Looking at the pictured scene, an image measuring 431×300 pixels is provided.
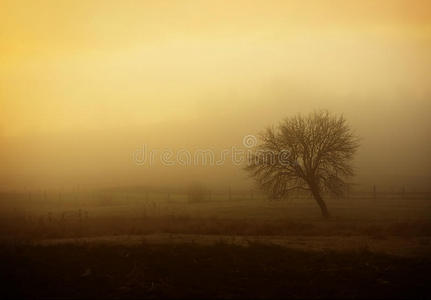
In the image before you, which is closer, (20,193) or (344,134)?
(344,134)

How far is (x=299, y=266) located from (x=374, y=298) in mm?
3630

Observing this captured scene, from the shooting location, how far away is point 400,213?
37.2 meters

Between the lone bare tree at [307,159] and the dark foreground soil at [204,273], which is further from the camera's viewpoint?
the lone bare tree at [307,159]

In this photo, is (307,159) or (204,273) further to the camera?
(307,159)

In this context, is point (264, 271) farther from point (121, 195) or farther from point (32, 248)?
point (121, 195)

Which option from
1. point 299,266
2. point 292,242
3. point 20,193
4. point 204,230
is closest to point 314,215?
point 204,230

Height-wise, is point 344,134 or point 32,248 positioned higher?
point 344,134

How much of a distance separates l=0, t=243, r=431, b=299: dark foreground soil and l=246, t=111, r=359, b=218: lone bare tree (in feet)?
58.2

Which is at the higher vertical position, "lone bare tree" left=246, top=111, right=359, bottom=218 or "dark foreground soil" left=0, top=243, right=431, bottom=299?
"lone bare tree" left=246, top=111, right=359, bottom=218

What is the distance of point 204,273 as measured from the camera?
15078 millimetres

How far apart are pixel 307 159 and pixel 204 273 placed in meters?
22.7

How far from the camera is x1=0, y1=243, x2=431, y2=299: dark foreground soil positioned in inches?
518

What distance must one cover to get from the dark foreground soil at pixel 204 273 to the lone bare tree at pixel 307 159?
17734 millimetres

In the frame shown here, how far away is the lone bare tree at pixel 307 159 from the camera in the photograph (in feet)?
118
